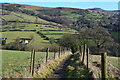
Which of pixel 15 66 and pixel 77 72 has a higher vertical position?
pixel 77 72

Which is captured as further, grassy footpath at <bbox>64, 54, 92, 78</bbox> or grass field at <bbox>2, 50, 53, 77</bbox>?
grass field at <bbox>2, 50, 53, 77</bbox>

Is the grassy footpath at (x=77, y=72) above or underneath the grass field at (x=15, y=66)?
above

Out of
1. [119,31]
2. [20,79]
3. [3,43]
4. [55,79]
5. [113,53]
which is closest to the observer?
[20,79]

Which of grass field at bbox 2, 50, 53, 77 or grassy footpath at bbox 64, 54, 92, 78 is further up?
grassy footpath at bbox 64, 54, 92, 78

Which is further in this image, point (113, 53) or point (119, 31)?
point (119, 31)

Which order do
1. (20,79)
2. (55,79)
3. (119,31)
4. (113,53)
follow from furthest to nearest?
1. (119,31)
2. (113,53)
3. (55,79)
4. (20,79)

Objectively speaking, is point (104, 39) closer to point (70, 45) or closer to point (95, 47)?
point (95, 47)

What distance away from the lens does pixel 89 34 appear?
74188 mm

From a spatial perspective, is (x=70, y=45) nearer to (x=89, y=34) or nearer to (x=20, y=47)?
(x=89, y=34)

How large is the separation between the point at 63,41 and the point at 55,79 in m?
61.0

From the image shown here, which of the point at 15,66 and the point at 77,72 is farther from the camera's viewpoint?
the point at 15,66

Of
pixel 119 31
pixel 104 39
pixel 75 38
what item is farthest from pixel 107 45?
pixel 119 31

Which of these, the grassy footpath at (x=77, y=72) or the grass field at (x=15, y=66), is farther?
the grass field at (x=15, y=66)

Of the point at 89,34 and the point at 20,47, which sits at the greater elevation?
the point at 89,34
